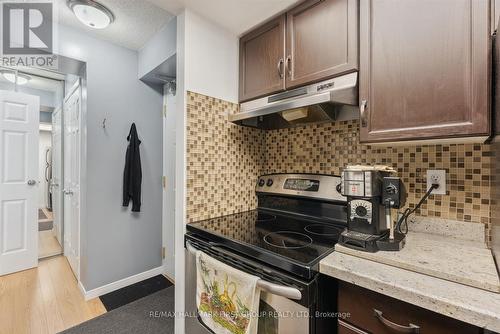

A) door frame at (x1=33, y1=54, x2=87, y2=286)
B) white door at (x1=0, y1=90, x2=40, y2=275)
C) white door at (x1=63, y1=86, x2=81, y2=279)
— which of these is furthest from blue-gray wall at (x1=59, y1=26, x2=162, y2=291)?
white door at (x1=0, y1=90, x2=40, y2=275)

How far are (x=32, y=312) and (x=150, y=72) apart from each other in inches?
89.6

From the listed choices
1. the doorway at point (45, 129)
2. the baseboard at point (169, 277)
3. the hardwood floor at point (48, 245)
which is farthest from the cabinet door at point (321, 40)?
the hardwood floor at point (48, 245)

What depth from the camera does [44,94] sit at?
11.5 ft

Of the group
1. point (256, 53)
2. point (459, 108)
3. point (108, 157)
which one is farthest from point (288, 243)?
point (108, 157)

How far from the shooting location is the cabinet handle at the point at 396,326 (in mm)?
676

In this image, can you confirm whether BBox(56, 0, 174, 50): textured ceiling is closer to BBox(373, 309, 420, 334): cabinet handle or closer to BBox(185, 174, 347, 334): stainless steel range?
BBox(185, 174, 347, 334): stainless steel range

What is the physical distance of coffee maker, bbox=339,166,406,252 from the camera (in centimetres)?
92

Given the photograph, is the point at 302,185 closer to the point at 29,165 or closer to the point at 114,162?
the point at 114,162

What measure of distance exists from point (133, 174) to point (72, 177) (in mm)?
805

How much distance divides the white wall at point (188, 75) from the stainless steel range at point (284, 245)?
0.36ft

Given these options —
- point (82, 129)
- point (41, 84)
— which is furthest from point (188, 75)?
point (41, 84)

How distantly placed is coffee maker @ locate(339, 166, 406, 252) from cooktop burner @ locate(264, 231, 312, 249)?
0.18m

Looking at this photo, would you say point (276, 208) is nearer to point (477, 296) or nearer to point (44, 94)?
point (477, 296)

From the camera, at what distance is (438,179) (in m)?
1.10
